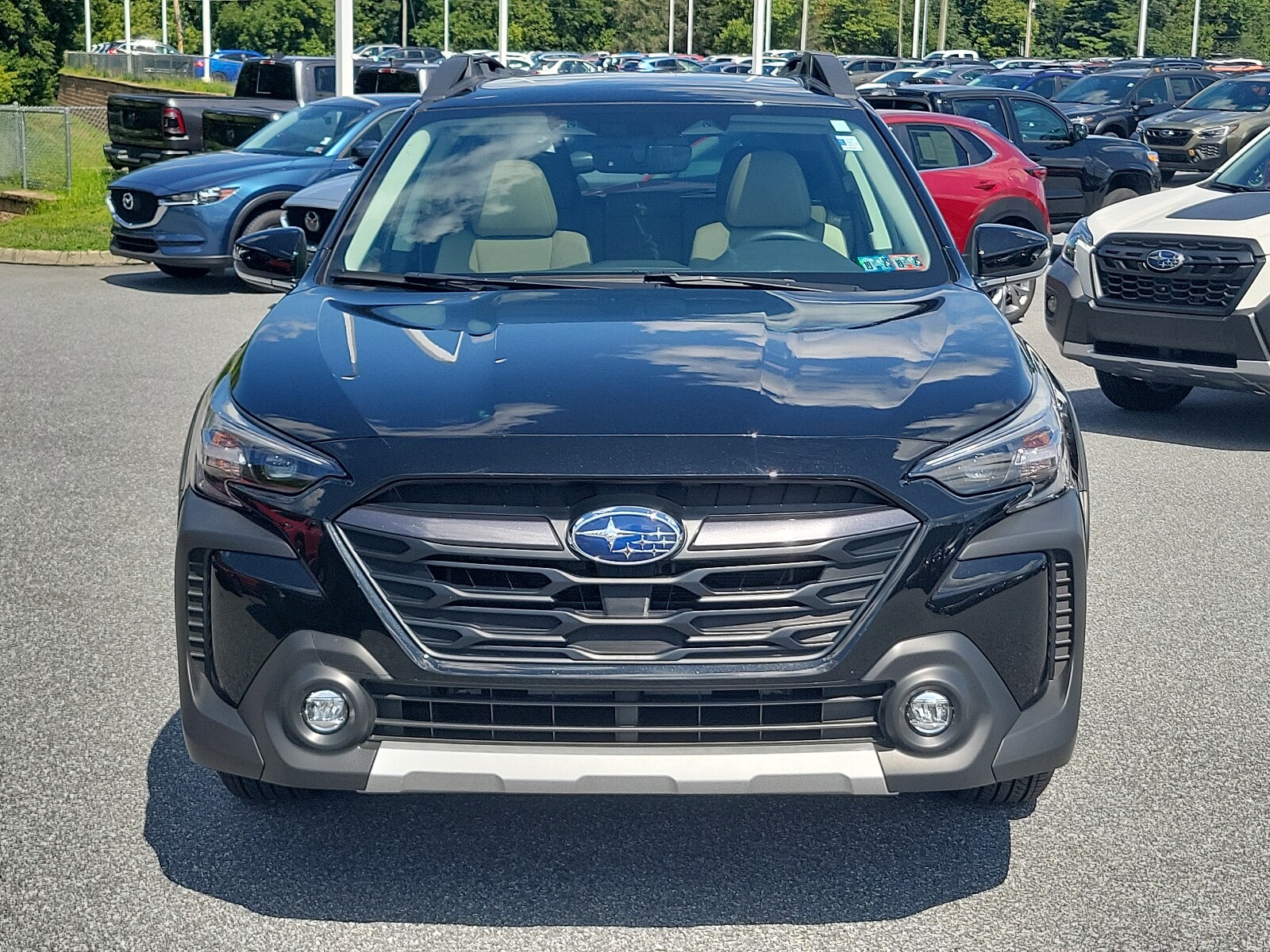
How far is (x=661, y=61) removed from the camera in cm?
6656

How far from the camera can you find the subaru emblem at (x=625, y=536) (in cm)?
338

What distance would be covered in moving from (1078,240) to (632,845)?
268 inches

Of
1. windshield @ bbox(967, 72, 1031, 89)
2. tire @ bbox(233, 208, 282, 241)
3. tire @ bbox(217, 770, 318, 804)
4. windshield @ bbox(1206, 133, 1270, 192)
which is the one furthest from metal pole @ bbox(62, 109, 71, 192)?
tire @ bbox(217, 770, 318, 804)

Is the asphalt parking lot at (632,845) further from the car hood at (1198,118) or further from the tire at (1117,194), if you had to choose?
the car hood at (1198,118)

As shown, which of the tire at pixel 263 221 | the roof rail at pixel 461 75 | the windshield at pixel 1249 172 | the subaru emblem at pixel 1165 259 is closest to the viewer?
the roof rail at pixel 461 75

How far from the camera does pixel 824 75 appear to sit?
19.4 feet

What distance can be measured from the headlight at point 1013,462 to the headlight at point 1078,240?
6.37 meters

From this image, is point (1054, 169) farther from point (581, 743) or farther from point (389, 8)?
point (389, 8)

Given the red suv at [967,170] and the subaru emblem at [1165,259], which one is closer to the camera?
the subaru emblem at [1165,259]

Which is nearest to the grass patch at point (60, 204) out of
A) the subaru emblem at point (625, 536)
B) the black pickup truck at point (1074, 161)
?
the black pickup truck at point (1074, 161)

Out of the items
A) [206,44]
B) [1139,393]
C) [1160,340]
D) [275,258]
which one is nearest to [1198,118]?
[1139,393]

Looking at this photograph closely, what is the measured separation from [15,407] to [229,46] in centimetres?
10228

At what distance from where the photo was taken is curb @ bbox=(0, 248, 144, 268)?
17984 millimetres

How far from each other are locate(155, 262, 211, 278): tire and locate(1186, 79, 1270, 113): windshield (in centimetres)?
1712
